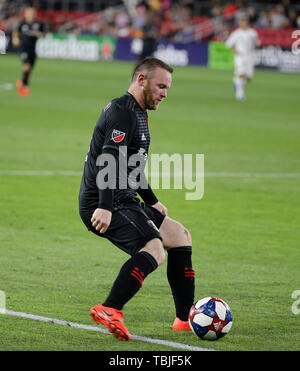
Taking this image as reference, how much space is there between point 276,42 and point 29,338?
3618 cm

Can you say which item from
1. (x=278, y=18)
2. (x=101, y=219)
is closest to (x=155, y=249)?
(x=101, y=219)

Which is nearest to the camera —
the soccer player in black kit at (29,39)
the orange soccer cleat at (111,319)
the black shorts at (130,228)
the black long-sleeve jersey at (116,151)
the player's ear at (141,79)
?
the orange soccer cleat at (111,319)

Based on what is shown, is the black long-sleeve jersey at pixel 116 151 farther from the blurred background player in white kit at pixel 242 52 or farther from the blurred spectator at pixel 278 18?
the blurred spectator at pixel 278 18

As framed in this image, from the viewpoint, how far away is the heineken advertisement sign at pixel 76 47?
44219mm

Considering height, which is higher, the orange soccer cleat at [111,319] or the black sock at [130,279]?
the black sock at [130,279]

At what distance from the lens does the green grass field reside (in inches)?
248

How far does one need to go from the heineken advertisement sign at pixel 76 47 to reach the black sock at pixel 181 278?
38593 millimetres

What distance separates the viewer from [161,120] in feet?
71.4

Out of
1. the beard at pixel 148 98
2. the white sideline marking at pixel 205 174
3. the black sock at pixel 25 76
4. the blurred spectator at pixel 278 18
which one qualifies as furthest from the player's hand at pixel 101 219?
the blurred spectator at pixel 278 18

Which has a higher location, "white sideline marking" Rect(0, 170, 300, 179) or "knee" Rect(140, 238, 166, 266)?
"white sideline marking" Rect(0, 170, 300, 179)

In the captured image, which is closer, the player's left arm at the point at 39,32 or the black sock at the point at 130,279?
the black sock at the point at 130,279

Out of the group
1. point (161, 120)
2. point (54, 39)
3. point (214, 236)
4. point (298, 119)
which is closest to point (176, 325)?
point (214, 236)

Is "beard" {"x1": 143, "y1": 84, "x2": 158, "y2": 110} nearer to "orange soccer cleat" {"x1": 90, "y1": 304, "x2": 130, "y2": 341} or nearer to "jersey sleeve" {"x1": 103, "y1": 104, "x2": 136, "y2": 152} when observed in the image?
"jersey sleeve" {"x1": 103, "y1": 104, "x2": 136, "y2": 152}

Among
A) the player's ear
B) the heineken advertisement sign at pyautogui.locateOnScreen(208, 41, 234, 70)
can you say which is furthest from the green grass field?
the heineken advertisement sign at pyautogui.locateOnScreen(208, 41, 234, 70)
